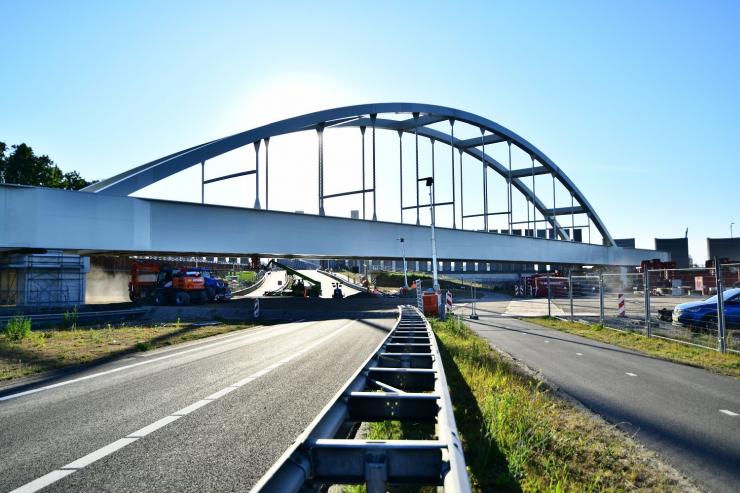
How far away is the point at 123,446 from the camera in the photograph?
4746 mm

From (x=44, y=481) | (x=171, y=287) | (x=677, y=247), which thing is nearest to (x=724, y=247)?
(x=677, y=247)

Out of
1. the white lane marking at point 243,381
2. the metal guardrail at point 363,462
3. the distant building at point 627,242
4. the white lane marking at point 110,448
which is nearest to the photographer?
the metal guardrail at point 363,462

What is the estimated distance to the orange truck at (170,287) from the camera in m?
33.5

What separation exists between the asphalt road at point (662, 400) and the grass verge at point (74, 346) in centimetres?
1020

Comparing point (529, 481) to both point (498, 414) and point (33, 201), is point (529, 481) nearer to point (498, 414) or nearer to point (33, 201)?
point (498, 414)

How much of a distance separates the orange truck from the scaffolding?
550cm

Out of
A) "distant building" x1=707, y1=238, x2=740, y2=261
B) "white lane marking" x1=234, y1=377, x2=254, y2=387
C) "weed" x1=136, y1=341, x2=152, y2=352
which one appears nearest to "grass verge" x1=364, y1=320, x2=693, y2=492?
"white lane marking" x1=234, y1=377, x2=254, y2=387

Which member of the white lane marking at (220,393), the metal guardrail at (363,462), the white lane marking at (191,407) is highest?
the metal guardrail at (363,462)

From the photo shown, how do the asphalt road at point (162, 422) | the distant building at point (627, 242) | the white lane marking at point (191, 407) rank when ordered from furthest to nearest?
the distant building at point (627, 242) → the white lane marking at point (191, 407) → the asphalt road at point (162, 422)

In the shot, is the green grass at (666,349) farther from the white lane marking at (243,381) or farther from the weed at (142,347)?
the weed at (142,347)

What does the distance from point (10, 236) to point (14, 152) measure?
46.7 meters

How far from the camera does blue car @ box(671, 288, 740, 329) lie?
46.7 feet

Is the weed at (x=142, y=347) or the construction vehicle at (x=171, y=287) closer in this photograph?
the weed at (x=142, y=347)

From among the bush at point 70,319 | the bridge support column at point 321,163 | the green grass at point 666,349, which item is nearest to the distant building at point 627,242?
the bridge support column at point 321,163
